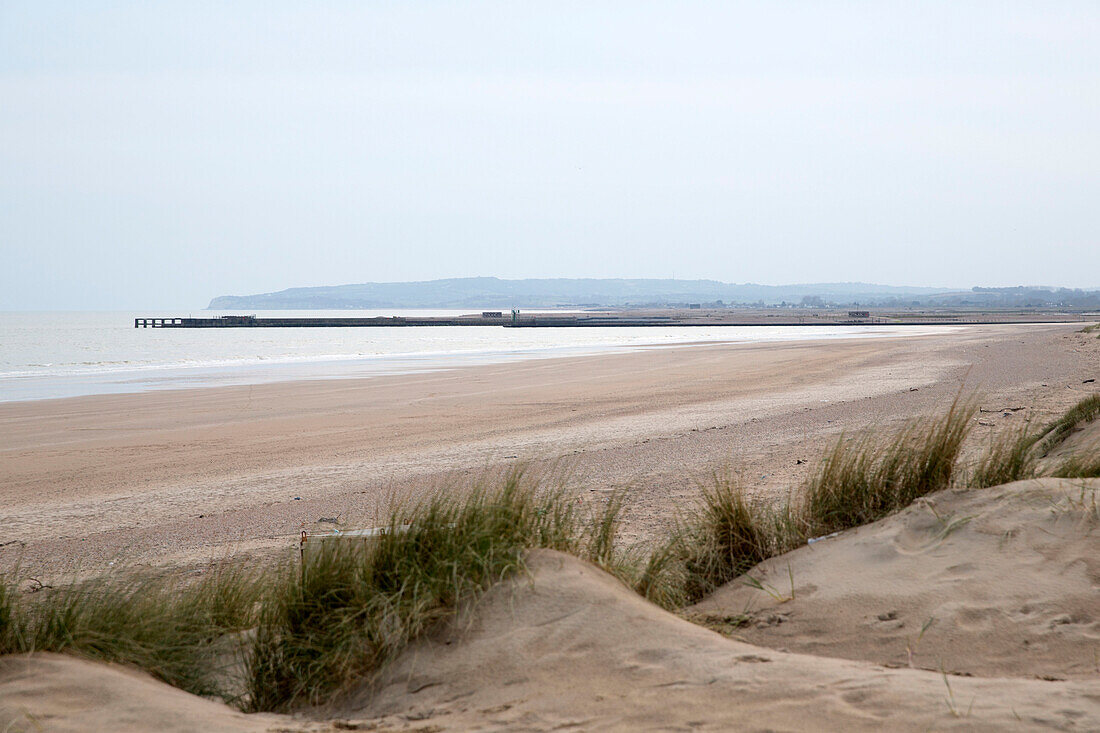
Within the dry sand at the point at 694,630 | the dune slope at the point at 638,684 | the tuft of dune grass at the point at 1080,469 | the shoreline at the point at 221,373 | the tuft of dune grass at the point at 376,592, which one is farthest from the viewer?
the shoreline at the point at 221,373

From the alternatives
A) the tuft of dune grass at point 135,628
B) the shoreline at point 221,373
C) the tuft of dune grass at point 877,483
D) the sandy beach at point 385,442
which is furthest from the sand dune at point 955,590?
the shoreline at point 221,373

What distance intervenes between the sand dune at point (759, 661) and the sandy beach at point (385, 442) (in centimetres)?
155

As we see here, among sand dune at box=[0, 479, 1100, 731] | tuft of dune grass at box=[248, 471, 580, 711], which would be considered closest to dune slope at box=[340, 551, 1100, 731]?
sand dune at box=[0, 479, 1100, 731]

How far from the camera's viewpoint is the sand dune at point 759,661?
317 centimetres

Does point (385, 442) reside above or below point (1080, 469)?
below

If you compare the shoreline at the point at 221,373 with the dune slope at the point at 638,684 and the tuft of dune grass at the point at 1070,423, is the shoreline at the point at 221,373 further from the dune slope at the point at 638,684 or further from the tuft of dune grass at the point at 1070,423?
the dune slope at the point at 638,684

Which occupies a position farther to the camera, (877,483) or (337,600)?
(877,483)

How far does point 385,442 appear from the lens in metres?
13.6

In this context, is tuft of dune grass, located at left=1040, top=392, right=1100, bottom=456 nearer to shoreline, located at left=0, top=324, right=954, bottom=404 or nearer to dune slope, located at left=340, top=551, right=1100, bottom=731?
dune slope, located at left=340, top=551, right=1100, bottom=731

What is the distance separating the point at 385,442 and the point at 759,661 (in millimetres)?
10568

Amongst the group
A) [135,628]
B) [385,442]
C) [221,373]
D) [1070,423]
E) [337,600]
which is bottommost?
[221,373]

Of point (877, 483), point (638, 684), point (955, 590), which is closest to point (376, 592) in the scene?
point (638, 684)

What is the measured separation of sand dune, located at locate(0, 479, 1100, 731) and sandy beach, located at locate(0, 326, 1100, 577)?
155 centimetres

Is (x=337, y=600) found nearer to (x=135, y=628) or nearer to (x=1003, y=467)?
(x=135, y=628)
